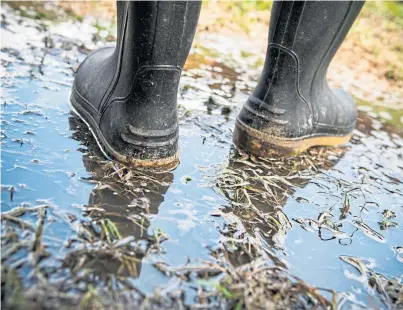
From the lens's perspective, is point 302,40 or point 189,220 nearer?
point 189,220

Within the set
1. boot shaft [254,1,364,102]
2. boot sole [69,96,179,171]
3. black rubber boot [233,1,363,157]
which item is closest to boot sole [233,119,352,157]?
black rubber boot [233,1,363,157]

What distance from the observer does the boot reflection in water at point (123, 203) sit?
0.96m

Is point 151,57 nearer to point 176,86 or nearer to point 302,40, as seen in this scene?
point 176,86

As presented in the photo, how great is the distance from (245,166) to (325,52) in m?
0.53

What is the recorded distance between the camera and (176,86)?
4.32 feet

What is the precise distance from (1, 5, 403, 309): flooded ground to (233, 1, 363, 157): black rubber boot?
90 mm

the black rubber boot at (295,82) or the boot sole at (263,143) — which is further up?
the black rubber boot at (295,82)

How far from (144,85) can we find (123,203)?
0.36 meters

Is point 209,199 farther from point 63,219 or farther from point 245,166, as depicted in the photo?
point 63,219

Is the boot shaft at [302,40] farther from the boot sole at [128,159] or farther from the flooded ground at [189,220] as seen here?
the boot sole at [128,159]

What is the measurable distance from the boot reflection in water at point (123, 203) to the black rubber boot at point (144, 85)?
7 cm

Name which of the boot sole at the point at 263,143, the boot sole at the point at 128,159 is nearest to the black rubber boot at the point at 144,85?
the boot sole at the point at 128,159

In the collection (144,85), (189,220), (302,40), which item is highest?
(302,40)

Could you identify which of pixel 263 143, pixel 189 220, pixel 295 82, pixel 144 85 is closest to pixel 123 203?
pixel 189 220
